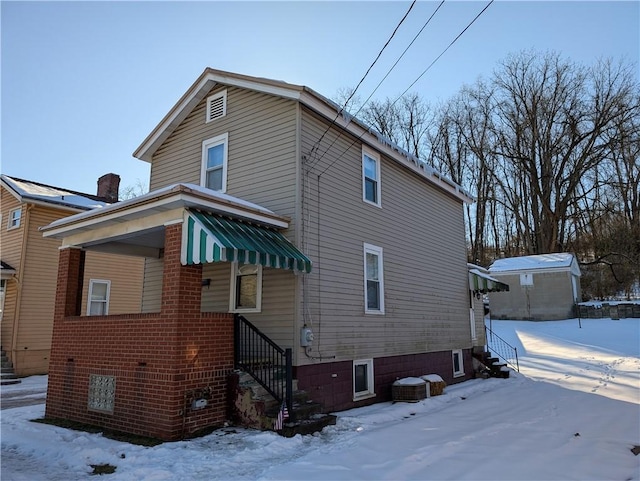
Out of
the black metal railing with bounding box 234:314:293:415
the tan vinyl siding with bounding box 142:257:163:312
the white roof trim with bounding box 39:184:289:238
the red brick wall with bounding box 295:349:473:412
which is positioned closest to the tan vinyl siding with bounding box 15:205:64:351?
the tan vinyl siding with bounding box 142:257:163:312

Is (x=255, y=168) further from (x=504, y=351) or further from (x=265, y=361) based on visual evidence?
(x=504, y=351)

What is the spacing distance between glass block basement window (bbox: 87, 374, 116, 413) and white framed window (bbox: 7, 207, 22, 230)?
1126cm

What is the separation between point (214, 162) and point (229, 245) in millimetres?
4523

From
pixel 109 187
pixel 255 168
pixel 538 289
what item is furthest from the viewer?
pixel 538 289

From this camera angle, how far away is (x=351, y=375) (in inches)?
371

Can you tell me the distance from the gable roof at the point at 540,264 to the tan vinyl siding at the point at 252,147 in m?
27.7

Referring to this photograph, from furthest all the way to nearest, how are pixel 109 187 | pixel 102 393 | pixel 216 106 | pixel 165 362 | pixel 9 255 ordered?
pixel 109 187 → pixel 9 255 → pixel 216 106 → pixel 102 393 → pixel 165 362

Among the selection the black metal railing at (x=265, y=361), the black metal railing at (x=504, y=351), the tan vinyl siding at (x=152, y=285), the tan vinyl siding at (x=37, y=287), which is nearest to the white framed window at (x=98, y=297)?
the tan vinyl siding at (x=37, y=287)

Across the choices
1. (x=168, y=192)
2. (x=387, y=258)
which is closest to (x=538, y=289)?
(x=387, y=258)

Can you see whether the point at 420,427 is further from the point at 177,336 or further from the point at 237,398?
the point at 177,336

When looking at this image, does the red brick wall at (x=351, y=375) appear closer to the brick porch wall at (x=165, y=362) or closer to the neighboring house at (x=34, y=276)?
the brick porch wall at (x=165, y=362)

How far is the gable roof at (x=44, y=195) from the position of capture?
1605 cm

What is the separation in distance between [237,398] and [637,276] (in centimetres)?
4082

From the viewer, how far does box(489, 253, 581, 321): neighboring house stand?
3128 centimetres
